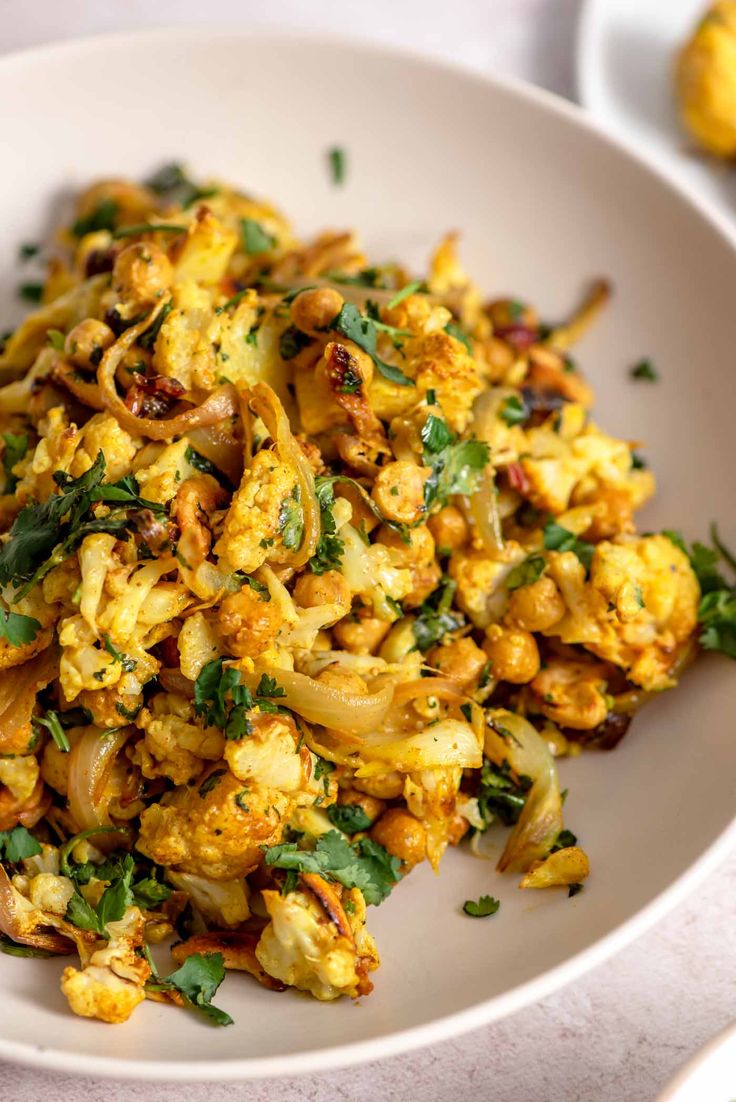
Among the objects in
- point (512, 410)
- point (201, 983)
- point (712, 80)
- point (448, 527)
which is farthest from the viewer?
point (712, 80)

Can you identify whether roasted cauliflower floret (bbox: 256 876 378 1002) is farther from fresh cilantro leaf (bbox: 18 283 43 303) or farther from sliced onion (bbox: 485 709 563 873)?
fresh cilantro leaf (bbox: 18 283 43 303)

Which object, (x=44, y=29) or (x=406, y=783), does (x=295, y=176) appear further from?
(x=406, y=783)

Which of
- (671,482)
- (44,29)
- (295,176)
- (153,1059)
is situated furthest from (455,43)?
(153,1059)

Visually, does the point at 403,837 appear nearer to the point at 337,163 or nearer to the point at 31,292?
the point at 31,292

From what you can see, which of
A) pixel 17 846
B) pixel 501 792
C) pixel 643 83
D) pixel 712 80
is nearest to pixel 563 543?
pixel 501 792

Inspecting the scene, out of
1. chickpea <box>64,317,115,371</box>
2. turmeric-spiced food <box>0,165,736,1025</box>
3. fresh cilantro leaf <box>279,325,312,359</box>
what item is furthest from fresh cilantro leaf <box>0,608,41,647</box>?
fresh cilantro leaf <box>279,325,312,359</box>

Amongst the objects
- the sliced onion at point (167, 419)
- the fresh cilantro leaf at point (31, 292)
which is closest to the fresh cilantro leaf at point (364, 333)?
the sliced onion at point (167, 419)
